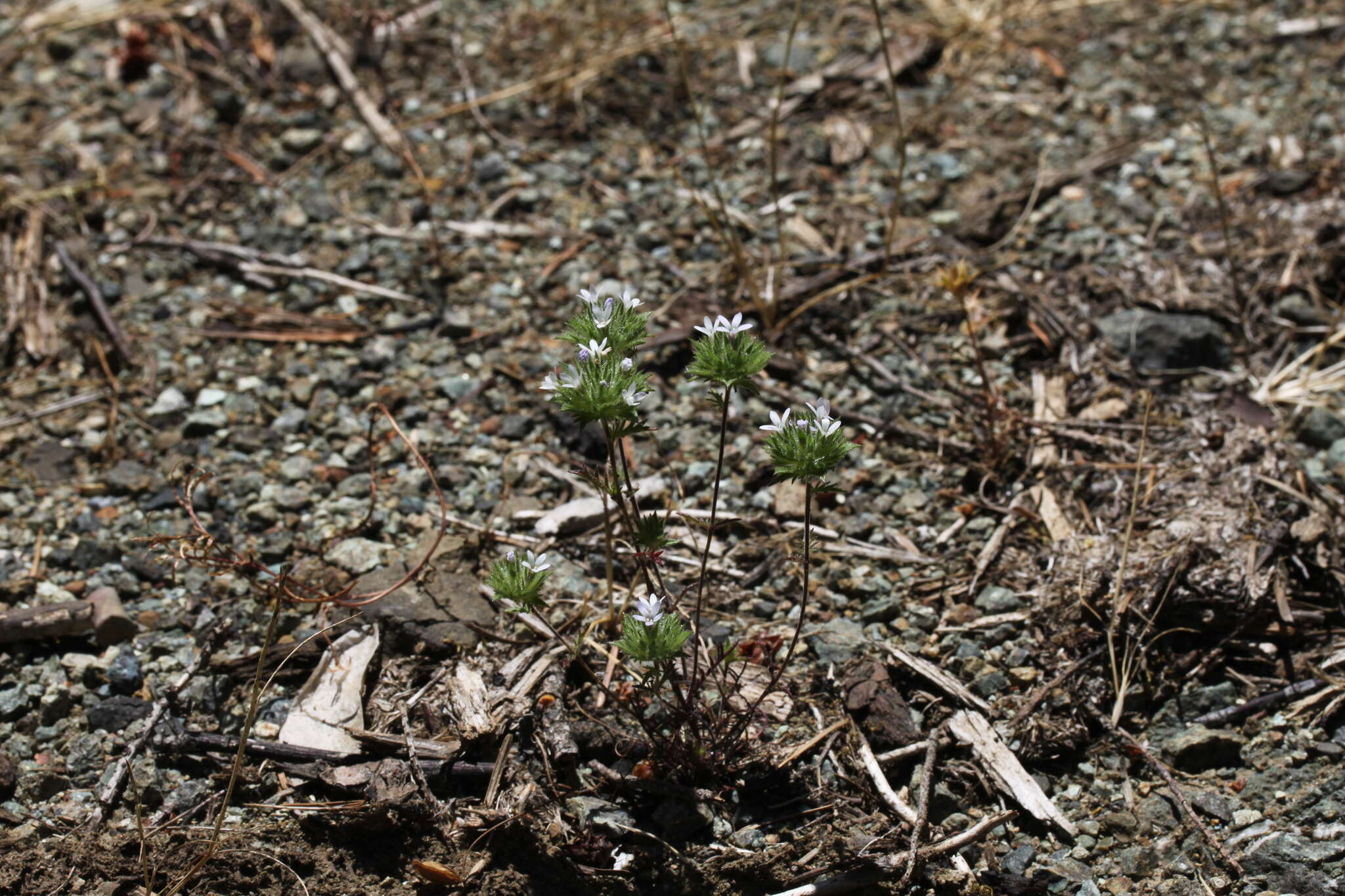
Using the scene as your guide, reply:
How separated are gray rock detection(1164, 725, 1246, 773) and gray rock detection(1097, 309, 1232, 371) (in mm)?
1456

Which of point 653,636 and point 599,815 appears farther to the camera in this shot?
point 599,815

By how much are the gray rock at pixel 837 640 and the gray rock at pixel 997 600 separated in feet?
1.24

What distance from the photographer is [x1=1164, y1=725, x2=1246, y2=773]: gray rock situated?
2.83 m

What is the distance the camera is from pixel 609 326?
7.77ft

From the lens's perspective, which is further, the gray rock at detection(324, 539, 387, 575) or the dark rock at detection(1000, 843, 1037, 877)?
the gray rock at detection(324, 539, 387, 575)

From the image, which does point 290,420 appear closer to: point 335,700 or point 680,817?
point 335,700

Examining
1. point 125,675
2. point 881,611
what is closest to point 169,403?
point 125,675

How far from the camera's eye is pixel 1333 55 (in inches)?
195

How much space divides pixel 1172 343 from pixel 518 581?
2663mm

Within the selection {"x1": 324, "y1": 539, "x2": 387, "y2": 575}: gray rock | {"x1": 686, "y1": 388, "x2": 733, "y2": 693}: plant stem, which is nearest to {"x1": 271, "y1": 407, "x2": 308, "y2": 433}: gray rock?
{"x1": 324, "y1": 539, "x2": 387, "y2": 575}: gray rock

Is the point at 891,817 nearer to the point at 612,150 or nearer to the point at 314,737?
the point at 314,737

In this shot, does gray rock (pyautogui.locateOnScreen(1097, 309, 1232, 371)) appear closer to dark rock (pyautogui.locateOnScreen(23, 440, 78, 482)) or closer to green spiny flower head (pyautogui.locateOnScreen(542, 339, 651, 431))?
green spiny flower head (pyautogui.locateOnScreen(542, 339, 651, 431))

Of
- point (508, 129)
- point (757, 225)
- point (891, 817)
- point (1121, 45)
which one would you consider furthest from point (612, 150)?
point (891, 817)

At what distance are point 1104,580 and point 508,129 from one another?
331cm
